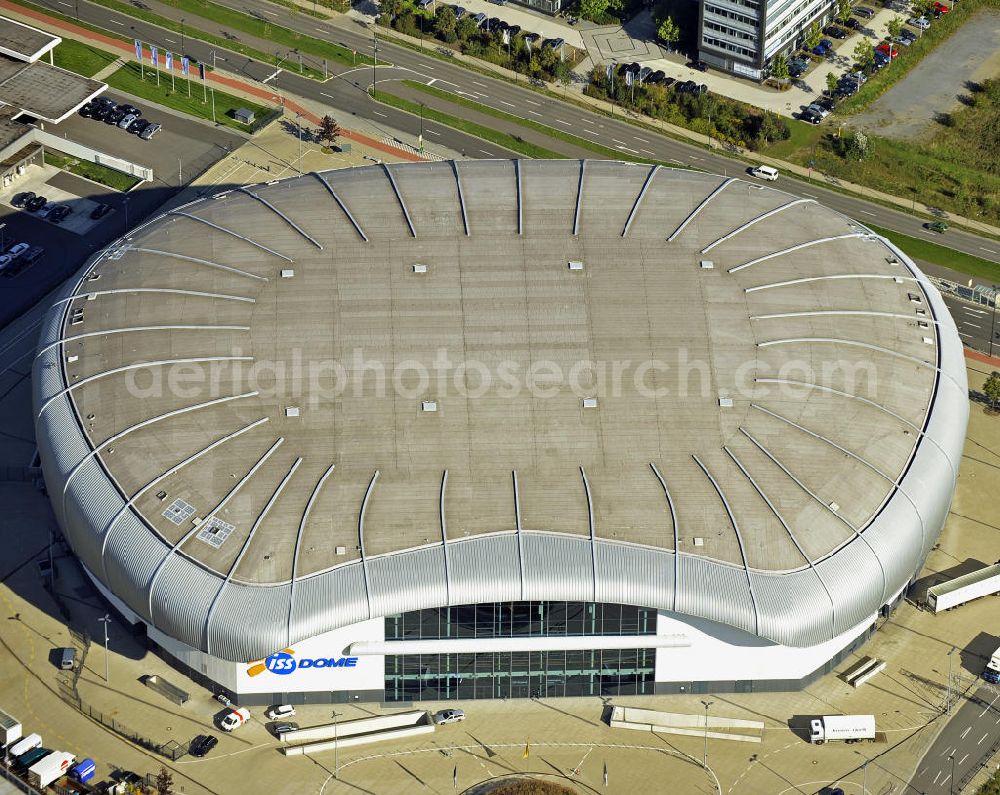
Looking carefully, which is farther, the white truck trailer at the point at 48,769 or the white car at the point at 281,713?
the white car at the point at 281,713

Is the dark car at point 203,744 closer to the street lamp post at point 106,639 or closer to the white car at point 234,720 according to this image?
the white car at point 234,720

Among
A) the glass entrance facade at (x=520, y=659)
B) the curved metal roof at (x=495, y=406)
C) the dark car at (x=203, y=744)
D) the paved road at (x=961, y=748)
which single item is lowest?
the paved road at (x=961, y=748)

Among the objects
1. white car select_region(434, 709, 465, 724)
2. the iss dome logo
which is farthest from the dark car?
Answer: white car select_region(434, 709, 465, 724)

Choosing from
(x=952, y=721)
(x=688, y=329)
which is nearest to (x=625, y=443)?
(x=688, y=329)

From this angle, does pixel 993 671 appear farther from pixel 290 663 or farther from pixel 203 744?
pixel 203 744

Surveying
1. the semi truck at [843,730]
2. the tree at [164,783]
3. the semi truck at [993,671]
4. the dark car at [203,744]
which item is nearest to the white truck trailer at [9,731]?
the tree at [164,783]

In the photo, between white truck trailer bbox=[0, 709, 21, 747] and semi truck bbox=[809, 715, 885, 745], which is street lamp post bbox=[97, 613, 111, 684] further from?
semi truck bbox=[809, 715, 885, 745]

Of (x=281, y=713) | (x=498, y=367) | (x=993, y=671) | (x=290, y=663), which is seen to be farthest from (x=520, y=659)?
(x=993, y=671)

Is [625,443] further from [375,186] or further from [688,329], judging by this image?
[375,186]

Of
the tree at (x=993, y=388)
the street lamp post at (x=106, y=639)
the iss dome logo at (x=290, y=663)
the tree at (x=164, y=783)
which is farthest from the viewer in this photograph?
the tree at (x=993, y=388)
